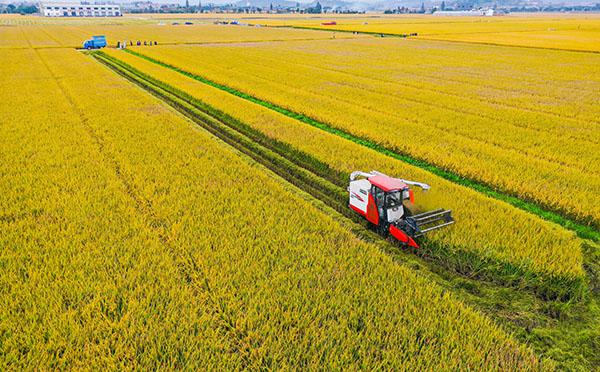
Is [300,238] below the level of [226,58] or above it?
below

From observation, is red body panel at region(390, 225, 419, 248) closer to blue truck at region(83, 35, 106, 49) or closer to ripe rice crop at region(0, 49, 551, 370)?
ripe rice crop at region(0, 49, 551, 370)

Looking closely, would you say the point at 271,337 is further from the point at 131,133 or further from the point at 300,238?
the point at 131,133

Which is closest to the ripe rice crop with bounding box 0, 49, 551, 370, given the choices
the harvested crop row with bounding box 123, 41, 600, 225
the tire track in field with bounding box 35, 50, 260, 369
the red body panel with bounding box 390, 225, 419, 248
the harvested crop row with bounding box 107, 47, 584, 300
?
the tire track in field with bounding box 35, 50, 260, 369

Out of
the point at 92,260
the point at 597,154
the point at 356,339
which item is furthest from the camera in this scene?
the point at 597,154

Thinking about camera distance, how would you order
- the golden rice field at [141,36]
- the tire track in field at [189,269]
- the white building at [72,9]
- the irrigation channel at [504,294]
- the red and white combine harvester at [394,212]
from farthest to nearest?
the white building at [72,9], the golden rice field at [141,36], the red and white combine harvester at [394,212], the irrigation channel at [504,294], the tire track in field at [189,269]

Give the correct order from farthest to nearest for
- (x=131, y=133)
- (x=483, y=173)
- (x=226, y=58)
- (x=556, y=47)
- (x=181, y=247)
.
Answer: (x=556, y=47), (x=226, y=58), (x=131, y=133), (x=483, y=173), (x=181, y=247)

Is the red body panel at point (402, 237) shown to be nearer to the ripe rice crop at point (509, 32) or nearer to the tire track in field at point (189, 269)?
the tire track in field at point (189, 269)

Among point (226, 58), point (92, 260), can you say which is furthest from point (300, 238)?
point (226, 58)

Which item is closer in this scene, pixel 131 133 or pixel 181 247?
pixel 181 247

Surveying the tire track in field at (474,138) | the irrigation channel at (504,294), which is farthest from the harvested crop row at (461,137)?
the irrigation channel at (504,294)
